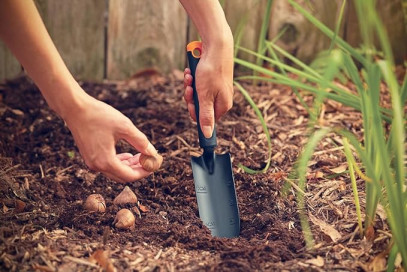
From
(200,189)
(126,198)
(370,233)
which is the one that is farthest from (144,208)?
(370,233)

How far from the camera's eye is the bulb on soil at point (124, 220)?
1519mm

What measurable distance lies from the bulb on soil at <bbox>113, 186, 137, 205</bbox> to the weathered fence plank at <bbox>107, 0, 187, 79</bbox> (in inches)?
37.7

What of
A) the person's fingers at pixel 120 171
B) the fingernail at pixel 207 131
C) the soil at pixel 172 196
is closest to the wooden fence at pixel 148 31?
the soil at pixel 172 196

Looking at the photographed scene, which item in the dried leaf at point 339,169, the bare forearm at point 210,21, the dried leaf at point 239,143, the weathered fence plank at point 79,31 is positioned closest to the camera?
the bare forearm at point 210,21

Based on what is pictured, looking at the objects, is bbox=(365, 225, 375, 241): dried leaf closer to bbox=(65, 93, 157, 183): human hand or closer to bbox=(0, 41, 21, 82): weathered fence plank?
bbox=(65, 93, 157, 183): human hand

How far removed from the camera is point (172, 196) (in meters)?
1.73

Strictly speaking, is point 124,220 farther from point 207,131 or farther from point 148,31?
point 148,31

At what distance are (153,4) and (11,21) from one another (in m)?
1.30

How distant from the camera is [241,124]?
205 centimetres

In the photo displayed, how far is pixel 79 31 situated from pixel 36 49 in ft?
4.12

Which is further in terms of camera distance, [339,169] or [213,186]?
[339,169]

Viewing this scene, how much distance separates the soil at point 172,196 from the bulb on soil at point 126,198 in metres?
0.03

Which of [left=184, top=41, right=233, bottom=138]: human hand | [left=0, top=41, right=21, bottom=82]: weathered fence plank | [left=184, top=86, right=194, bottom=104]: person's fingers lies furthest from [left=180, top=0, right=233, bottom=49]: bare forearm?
[left=0, top=41, right=21, bottom=82]: weathered fence plank

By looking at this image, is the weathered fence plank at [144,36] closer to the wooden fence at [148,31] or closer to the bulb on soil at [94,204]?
the wooden fence at [148,31]
